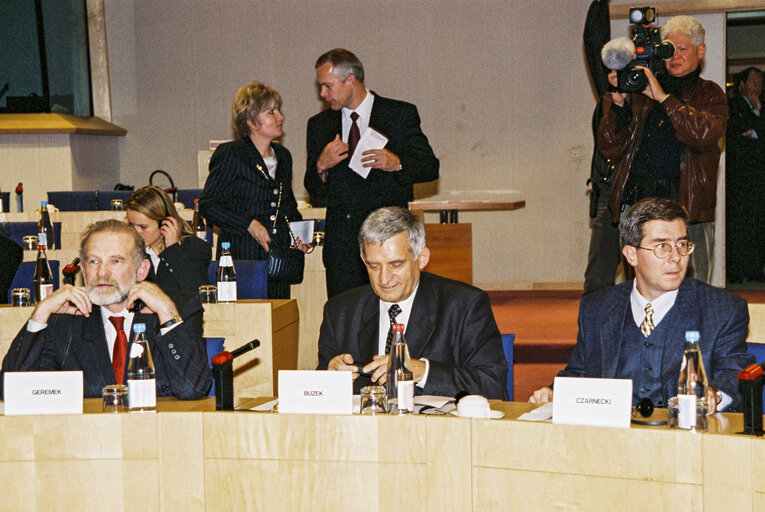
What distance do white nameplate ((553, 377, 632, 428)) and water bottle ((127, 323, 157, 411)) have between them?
0.93 m

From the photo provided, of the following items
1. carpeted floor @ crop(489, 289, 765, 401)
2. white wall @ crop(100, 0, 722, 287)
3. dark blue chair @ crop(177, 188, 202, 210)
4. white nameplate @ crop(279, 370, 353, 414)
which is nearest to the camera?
white nameplate @ crop(279, 370, 353, 414)

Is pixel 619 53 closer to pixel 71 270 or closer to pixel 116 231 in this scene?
pixel 116 231

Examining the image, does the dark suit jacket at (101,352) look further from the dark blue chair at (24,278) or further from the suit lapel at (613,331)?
the dark blue chair at (24,278)

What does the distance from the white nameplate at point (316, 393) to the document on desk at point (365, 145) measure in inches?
82.3

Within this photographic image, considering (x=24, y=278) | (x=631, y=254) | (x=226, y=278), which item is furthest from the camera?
(x=24, y=278)

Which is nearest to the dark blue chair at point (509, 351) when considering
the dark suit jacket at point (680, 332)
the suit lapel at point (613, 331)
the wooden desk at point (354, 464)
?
the dark suit jacket at point (680, 332)

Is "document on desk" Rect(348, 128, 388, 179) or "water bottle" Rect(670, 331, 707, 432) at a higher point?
"document on desk" Rect(348, 128, 388, 179)

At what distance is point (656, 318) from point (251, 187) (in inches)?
90.1

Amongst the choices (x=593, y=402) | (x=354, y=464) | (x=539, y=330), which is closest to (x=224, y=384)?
(x=354, y=464)

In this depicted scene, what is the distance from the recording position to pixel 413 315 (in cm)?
288

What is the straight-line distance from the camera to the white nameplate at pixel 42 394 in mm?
2113

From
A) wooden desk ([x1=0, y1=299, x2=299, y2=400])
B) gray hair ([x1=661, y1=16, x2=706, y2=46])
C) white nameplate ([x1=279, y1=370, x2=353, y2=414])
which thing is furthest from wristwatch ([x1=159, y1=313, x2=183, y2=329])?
gray hair ([x1=661, y1=16, x2=706, y2=46])

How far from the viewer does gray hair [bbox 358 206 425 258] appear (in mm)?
2828

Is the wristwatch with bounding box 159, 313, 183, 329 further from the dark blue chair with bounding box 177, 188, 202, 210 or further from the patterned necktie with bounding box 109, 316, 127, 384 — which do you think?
the dark blue chair with bounding box 177, 188, 202, 210
